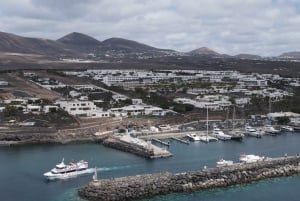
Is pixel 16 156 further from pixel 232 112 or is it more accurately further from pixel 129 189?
pixel 232 112

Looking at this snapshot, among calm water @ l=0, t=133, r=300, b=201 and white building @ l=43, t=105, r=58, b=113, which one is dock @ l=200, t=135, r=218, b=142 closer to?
calm water @ l=0, t=133, r=300, b=201

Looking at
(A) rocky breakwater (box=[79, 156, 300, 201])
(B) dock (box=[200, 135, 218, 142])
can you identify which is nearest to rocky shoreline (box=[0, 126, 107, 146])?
(B) dock (box=[200, 135, 218, 142])

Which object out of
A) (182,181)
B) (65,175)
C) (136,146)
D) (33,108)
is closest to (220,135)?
(136,146)

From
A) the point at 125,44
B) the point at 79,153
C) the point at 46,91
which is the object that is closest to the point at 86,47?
the point at 125,44

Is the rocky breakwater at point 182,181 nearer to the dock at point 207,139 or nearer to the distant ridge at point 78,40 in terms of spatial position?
the dock at point 207,139

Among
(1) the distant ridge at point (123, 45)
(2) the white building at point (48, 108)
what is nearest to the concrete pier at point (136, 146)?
(2) the white building at point (48, 108)

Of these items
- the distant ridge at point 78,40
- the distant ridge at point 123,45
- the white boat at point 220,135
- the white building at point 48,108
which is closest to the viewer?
the white boat at point 220,135

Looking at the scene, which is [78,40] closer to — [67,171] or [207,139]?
[207,139]
